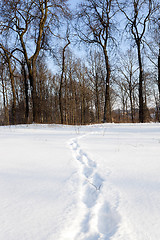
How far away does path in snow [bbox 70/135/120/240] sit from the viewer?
0.90 metres

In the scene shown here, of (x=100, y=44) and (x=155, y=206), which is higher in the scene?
(x=100, y=44)

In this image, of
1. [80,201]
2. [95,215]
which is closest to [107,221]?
[95,215]

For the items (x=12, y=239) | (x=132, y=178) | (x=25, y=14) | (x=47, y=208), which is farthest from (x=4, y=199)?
(x=25, y=14)

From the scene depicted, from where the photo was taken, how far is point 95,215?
3.51 ft

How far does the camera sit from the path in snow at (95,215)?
90cm

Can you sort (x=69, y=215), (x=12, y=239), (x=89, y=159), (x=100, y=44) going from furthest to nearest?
(x=100, y=44), (x=89, y=159), (x=69, y=215), (x=12, y=239)

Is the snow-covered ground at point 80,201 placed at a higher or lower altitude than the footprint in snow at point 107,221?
higher

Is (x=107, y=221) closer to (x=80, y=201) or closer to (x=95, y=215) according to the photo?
(x=95, y=215)

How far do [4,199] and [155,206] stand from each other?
1162 mm

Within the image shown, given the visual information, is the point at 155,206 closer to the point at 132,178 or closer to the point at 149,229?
the point at 149,229

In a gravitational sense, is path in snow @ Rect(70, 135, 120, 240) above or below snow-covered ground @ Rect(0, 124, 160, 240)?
below

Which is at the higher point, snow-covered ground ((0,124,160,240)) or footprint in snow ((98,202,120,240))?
snow-covered ground ((0,124,160,240))

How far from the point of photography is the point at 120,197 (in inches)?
50.4

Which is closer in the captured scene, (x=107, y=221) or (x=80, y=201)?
(x=107, y=221)
